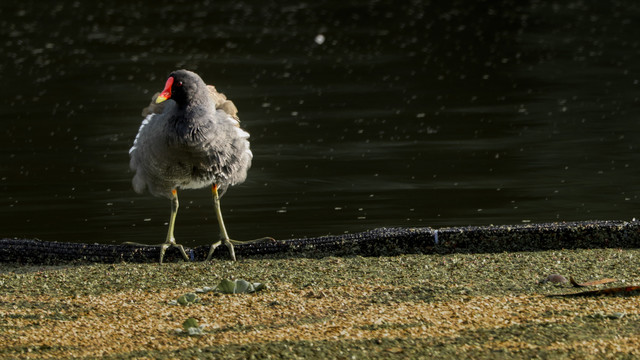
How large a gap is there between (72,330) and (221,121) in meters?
2.13

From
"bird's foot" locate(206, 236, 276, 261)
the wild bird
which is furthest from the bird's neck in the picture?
"bird's foot" locate(206, 236, 276, 261)

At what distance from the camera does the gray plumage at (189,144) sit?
6.89 meters

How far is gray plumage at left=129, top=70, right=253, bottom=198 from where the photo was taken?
689 centimetres

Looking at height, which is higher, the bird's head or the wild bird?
the bird's head

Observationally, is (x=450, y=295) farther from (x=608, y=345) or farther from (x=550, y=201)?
(x=550, y=201)

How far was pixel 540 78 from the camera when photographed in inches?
607

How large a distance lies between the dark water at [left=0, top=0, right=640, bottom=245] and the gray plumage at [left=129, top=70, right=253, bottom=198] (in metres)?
0.80

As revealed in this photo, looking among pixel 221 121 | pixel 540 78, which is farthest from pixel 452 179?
pixel 540 78

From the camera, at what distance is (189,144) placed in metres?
6.87

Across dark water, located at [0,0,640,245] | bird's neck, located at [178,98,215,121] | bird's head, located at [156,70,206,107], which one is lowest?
dark water, located at [0,0,640,245]

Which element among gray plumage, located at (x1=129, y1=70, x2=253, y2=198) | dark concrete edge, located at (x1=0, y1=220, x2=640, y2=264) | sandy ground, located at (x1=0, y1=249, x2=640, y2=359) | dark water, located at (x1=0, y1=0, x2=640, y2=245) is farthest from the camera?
dark water, located at (x1=0, y1=0, x2=640, y2=245)

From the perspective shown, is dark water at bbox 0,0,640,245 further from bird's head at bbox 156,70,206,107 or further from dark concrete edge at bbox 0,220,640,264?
bird's head at bbox 156,70,206,107

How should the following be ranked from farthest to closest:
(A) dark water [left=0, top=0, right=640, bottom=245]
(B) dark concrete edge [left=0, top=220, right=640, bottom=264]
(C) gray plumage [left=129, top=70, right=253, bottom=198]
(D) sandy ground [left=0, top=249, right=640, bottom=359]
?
(A) dark water [left=0, top=0, right=640, bottom=245] → (B) dark concrete edge [left=0, top=220, right=640, bottom=264] → (C) gray plumage [left=129, top=70, right=253, bottom=198] → (D) sandy ground [left=0, top=249, right=640, bottom=359]

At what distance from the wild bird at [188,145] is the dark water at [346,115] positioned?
0.75m
